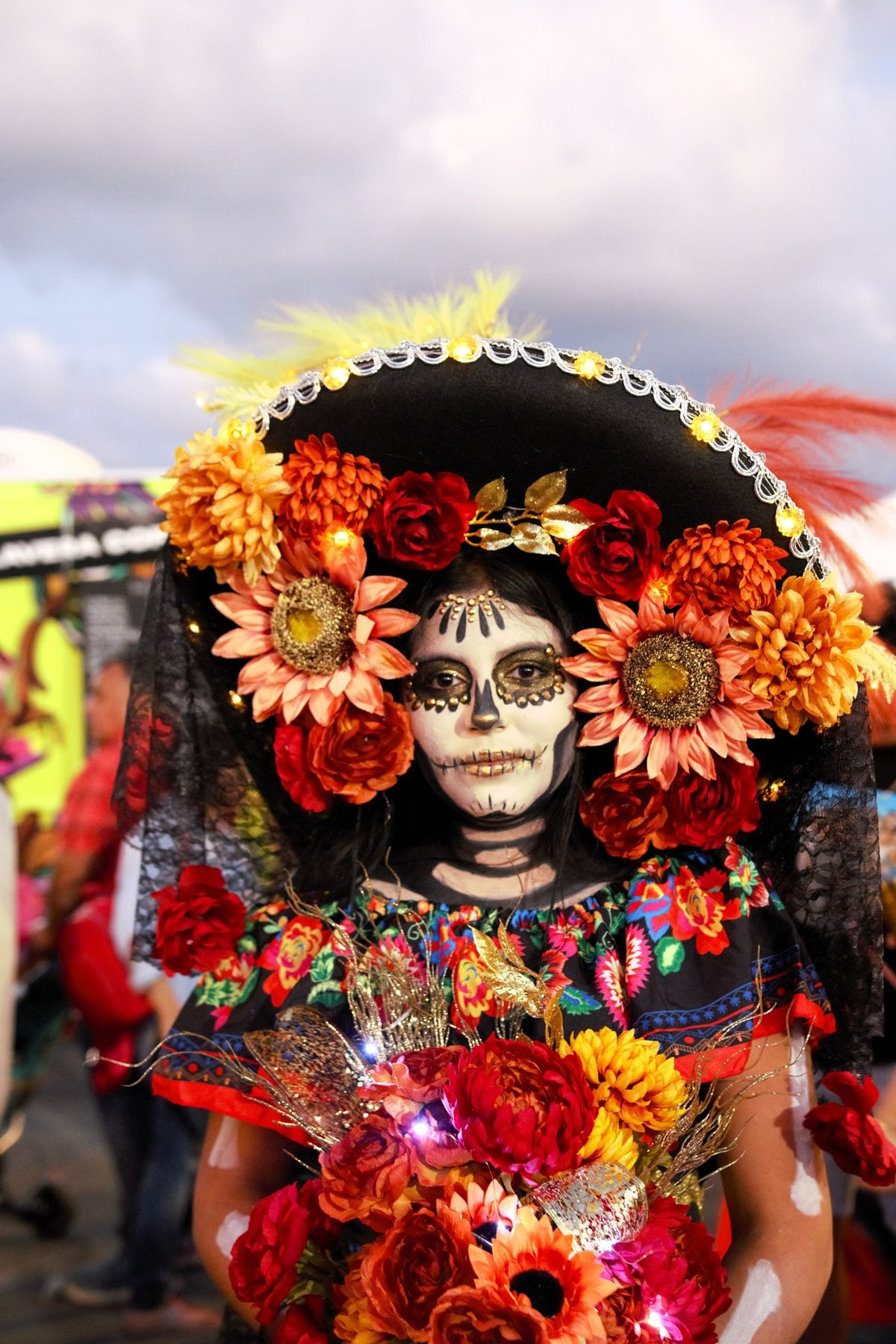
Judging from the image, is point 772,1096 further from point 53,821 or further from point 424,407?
point 53,821

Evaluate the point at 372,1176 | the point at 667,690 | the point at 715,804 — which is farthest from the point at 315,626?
the point at 372,1176

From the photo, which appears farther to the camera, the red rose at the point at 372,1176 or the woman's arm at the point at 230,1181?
the woman's arm at the point at 230,1181

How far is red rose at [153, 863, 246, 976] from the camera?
5.58 feet

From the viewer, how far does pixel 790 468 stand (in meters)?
1.89

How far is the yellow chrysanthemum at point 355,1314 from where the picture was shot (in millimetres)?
1338

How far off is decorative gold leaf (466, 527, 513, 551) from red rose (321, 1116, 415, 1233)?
0.82m

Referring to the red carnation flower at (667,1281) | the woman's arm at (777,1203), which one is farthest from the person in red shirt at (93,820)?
the red carnation flower at (667,1281)

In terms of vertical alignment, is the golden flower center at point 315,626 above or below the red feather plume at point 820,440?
below

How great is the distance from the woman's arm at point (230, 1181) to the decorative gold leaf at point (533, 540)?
0.95 meters

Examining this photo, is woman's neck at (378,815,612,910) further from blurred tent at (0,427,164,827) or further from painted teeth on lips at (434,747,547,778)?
blurred tent at (0,427,164,827)

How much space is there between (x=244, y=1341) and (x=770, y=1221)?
801mm

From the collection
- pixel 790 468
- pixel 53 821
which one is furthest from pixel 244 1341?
pixel 53 821

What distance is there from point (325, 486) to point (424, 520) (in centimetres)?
16

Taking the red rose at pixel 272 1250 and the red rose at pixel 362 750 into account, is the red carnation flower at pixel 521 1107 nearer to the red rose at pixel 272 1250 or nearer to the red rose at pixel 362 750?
the red rose at pixel 272 1250
